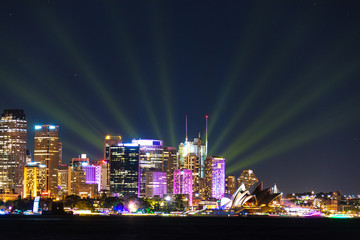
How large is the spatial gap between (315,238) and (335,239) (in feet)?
12.8

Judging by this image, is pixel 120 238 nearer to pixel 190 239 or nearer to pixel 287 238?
pixel 190 239

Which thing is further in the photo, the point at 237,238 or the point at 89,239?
the point at 237,238

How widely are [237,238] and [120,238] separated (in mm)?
22854

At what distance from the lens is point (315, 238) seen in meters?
132

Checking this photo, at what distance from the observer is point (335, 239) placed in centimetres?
13125

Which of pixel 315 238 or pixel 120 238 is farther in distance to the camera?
pixel 315 238

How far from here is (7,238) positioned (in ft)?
404

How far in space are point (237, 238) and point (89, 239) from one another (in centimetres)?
2898

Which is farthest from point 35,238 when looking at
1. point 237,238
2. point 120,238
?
point 237,238

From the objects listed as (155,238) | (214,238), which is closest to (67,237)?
(155,238)

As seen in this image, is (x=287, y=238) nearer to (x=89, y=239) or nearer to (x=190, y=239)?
(x=190, y=239)

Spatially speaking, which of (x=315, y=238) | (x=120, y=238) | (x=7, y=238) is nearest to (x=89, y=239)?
(x=120, y=238)

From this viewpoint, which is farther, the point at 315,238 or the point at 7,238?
the point at 315,238

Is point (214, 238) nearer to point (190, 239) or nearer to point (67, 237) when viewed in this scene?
point (190, 239)
